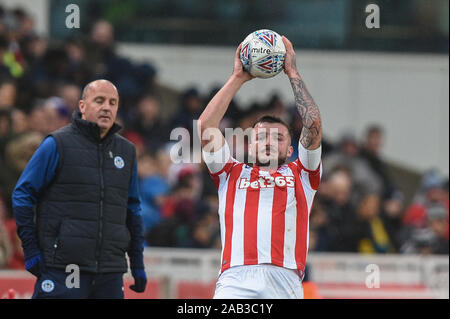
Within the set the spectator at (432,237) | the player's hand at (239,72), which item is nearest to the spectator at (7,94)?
the player's hand at (239,72)

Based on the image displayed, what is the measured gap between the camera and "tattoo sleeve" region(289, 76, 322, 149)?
20.9 ft

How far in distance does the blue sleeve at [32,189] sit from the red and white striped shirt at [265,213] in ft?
4.27

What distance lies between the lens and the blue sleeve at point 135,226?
24.8ft

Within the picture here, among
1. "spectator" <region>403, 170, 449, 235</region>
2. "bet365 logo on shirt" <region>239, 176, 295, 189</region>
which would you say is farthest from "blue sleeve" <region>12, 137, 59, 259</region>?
"spectator" <region>403, 170, 449, 235</region>

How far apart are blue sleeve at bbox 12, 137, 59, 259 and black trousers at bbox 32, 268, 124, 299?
0.22 metres

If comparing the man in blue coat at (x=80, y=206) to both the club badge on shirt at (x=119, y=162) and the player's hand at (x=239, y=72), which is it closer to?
the club badge on shirt at (x=119, y=162)

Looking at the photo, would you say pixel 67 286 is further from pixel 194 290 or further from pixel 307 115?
pixel 194 290

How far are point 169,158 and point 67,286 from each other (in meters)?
6.20

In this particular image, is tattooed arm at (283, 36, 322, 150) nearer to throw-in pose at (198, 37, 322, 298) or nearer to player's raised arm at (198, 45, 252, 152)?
throw-in pose at (198, 37, 322, 298)

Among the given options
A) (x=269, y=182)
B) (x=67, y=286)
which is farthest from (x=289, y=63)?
(x=67, y=286)

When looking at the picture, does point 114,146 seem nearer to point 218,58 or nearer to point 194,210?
point 194,210

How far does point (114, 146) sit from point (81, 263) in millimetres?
971

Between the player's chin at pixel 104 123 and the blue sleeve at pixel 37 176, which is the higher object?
the player's chin at pixel 104 123
